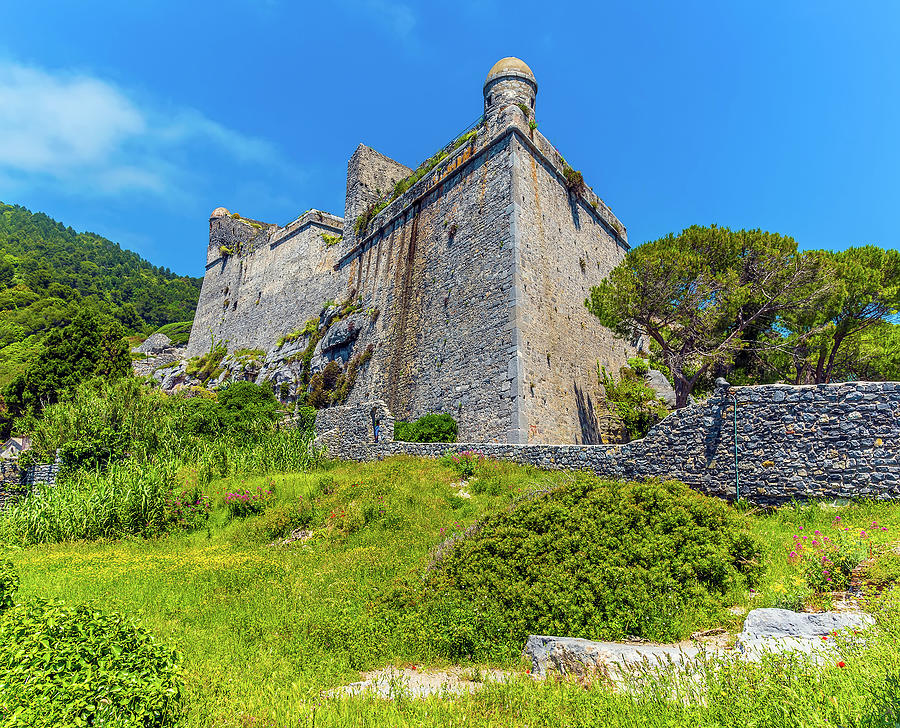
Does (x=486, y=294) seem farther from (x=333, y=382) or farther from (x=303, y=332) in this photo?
(x=303, y=332)

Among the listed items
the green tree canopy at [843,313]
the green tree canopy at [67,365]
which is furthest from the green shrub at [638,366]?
the green tree canopy at [67,365]

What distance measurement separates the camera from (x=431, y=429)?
17.1m

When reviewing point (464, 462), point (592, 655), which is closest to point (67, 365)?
point (464, 462)

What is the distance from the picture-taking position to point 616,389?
20.1m

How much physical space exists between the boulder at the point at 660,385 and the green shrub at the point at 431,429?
9437 mm

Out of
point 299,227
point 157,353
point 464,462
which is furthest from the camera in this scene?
point 157,353

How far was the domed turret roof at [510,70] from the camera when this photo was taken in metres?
20.0

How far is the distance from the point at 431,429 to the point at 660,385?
11.4m

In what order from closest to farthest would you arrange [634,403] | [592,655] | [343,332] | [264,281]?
1. [592,655]
2. [634,403]
3. [343,332]
4. [264,281]

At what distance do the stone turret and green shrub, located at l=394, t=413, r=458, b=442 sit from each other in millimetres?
12315

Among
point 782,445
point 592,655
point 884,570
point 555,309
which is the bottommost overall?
point 592,655

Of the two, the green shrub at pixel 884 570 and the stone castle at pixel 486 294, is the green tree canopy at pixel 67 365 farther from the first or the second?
the green shrub at pixel 884 570

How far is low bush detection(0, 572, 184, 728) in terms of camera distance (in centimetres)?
273

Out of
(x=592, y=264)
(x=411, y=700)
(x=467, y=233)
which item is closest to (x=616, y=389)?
(x=592, y=264)
